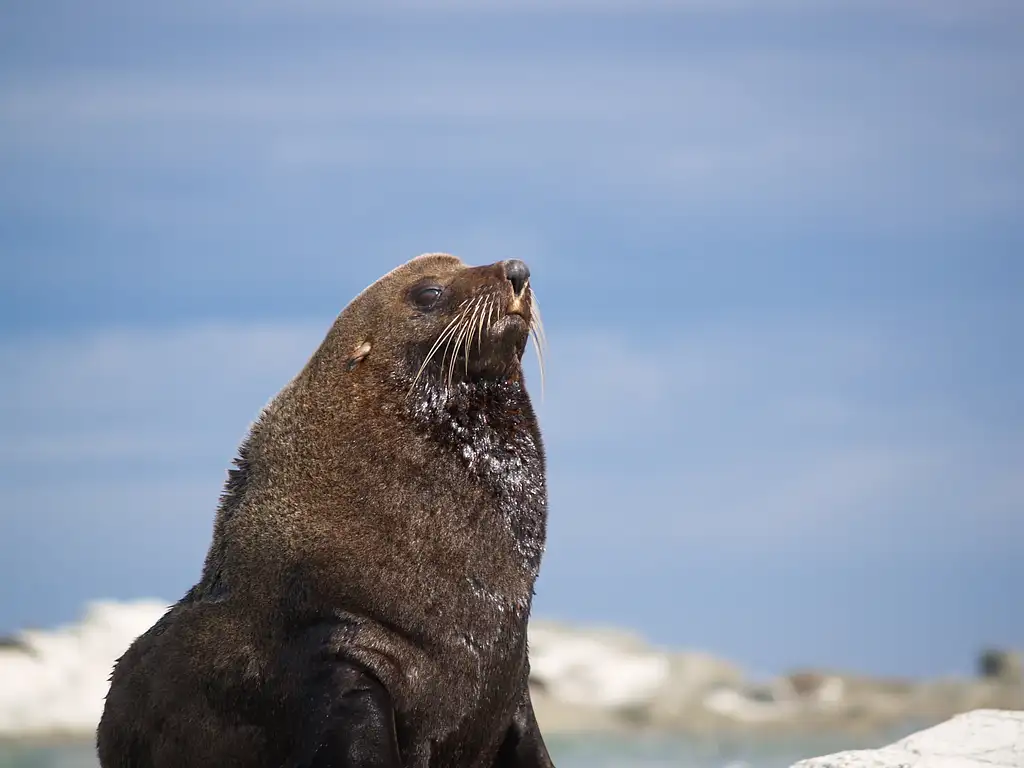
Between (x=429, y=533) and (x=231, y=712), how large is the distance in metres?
1.57

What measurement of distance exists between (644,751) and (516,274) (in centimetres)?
2074

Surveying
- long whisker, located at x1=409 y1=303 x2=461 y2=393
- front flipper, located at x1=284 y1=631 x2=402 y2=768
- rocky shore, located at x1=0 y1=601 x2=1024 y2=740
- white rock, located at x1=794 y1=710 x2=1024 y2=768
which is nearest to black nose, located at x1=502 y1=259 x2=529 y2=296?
long whisker, located at x1=409 y1=303 x2=461 y2=393

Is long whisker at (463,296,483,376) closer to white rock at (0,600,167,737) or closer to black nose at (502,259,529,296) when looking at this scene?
black nose at (502,259,529,296)

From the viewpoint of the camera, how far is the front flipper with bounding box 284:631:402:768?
7.59 metres

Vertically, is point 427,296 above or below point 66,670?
below

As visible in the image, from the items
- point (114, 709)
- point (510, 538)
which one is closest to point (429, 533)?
point (510, 538)

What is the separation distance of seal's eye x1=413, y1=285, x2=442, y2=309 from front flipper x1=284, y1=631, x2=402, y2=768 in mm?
2147

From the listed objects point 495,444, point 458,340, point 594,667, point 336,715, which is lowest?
point 336,715

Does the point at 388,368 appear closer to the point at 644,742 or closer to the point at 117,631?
the point at 644,742

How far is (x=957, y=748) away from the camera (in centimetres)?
1002

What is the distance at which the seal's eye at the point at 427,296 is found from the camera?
346 inches

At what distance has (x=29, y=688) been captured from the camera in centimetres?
3241

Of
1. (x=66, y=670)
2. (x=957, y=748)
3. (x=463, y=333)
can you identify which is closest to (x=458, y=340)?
(x=463, y=333)

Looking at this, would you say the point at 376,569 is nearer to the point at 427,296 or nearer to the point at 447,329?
the point at 447,329
